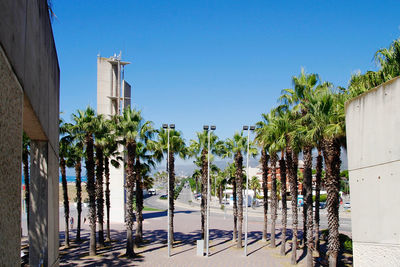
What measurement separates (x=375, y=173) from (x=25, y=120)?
777 centimetres

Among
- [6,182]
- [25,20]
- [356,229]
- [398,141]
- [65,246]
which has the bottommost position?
[65,246]

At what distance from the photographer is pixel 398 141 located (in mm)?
7719

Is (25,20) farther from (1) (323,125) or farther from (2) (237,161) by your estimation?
(2) (237,161)

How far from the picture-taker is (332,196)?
15047 millimetres

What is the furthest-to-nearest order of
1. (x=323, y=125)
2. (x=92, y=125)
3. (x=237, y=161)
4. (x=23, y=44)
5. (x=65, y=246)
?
(x=237, y=161), (x=65, y=246), (x=92, y=125), (x=323, y=125), (x=23, y=44)

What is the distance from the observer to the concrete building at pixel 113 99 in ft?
139

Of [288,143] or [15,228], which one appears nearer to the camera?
[15,228]

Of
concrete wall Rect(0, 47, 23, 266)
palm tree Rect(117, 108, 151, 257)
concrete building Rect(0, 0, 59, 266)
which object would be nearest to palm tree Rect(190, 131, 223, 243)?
palm tree Rect(117, 108, 151, 257)

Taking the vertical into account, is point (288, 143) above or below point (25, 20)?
below

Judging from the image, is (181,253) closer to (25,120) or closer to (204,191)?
(204,191)

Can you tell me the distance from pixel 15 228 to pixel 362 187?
23.9 feet

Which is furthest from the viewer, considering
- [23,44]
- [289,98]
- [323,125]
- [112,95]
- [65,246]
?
[112,95]

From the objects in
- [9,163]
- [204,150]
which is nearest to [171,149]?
[204,150]

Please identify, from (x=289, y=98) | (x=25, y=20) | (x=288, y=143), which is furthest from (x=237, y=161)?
(x=25, y=20)
